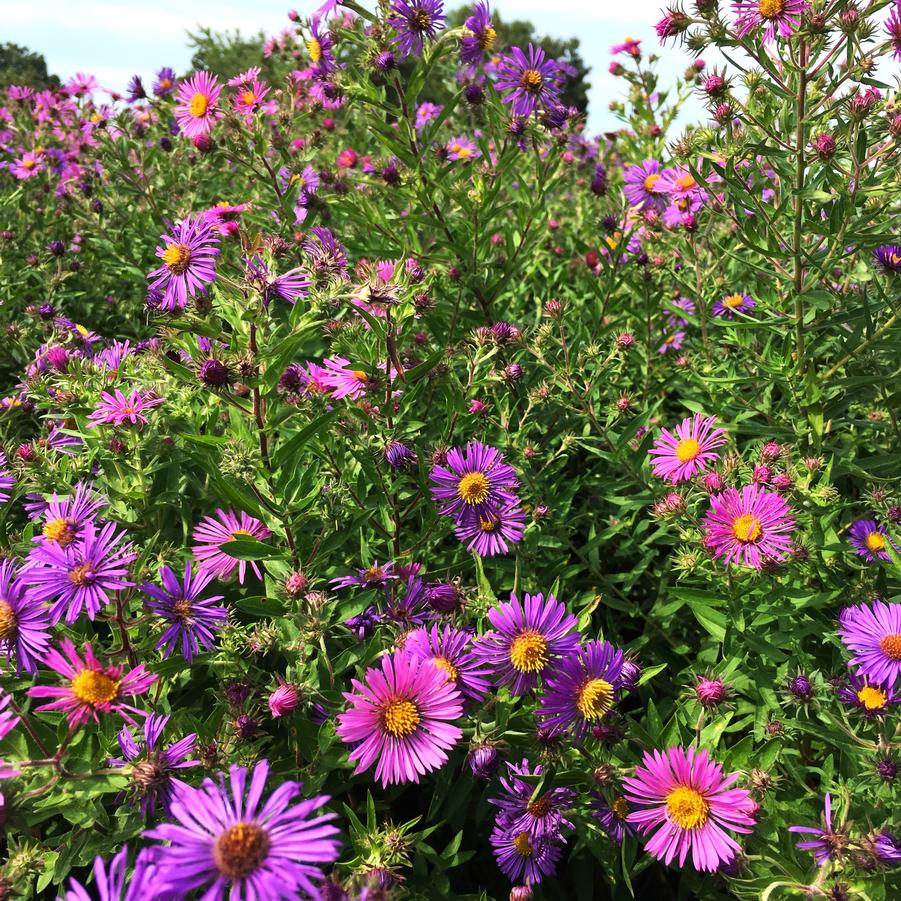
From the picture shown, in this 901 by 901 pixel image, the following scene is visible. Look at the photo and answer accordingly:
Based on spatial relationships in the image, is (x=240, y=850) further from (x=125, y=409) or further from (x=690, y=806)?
(x=125, y=409)

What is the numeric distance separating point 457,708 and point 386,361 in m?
1.11

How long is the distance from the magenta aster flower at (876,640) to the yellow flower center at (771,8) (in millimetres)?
1631

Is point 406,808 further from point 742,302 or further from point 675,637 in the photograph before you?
point 742,302

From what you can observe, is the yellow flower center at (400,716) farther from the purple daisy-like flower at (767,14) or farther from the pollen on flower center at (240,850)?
the purple daisy-like flower at (767,14)

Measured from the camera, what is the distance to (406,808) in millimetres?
2223

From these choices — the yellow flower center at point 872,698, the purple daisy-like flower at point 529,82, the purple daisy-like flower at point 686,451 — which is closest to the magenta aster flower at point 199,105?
the purple daisy-like flower at point 529,82

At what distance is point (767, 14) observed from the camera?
1.98 meters

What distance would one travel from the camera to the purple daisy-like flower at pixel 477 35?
292 centimetres

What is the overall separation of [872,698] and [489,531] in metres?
1.05

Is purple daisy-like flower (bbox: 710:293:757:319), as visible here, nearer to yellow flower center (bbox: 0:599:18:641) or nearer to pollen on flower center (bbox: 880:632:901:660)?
pollen on flower center (bbox: 880:632:901:660)

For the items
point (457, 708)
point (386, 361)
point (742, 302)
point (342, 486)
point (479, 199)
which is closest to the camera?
point (457, 708)

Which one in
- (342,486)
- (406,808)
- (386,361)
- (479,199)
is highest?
(479,199)

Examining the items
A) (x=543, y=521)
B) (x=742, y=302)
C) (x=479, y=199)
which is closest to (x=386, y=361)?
(x=543, y=521)

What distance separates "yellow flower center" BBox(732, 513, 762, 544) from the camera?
1.81 metres
